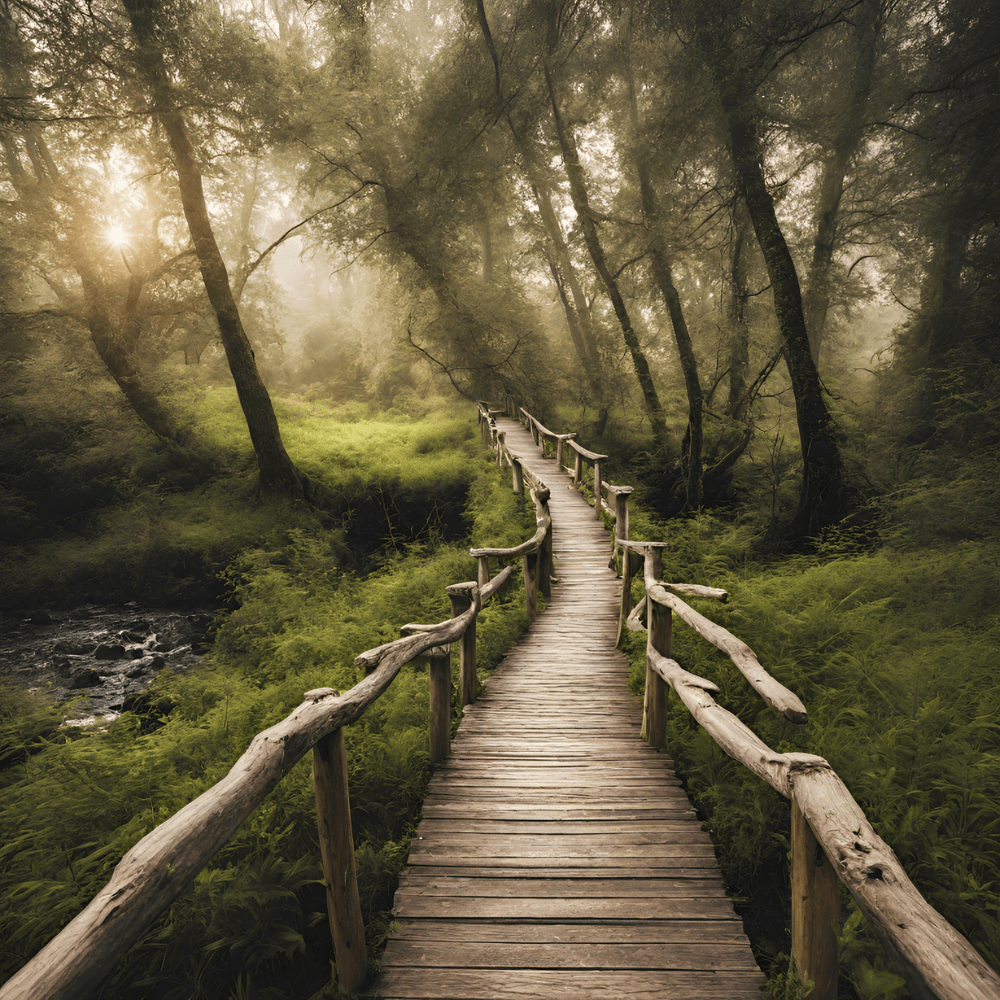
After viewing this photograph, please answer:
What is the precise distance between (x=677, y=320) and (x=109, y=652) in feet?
48.7

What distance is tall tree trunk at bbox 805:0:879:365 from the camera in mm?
10531

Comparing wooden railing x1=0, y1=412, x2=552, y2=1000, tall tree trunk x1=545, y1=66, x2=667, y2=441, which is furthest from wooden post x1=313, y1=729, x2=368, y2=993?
tall tree trunk x1=545, y1=66, x2=667, y2=441

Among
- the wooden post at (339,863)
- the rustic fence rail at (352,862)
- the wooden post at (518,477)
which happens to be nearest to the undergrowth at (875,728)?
the rustic fence rail at (352,862)

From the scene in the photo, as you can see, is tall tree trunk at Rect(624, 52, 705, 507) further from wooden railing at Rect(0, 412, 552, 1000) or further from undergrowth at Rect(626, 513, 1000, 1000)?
wooden railing at Rect(0, 412, 552, 1000)

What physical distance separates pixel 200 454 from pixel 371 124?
11.5 m

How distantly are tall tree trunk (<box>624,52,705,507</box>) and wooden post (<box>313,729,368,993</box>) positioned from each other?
11.6 meters

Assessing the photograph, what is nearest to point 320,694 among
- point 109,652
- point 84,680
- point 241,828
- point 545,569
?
point 241,828

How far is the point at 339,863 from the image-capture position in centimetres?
222

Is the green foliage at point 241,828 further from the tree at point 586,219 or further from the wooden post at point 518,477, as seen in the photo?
the tree at point 586,219

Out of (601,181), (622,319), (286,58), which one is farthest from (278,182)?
(622,319)

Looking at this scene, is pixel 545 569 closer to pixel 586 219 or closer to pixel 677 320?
pixel 677 320

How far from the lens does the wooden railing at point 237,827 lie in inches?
42.0

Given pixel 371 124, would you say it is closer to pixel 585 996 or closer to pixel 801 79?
pixel 801 79

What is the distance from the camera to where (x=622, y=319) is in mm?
15469
